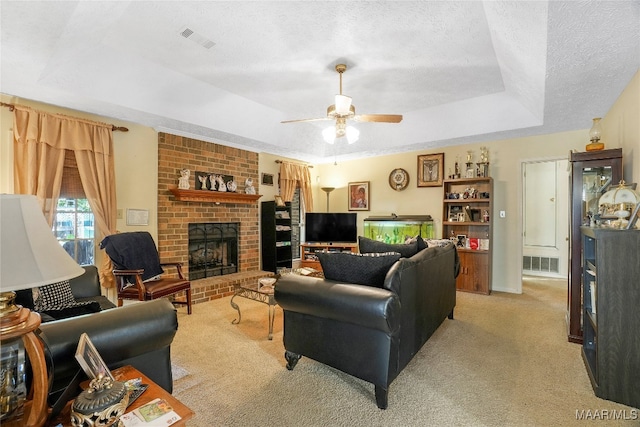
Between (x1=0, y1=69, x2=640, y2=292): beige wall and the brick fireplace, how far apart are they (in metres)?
0.15

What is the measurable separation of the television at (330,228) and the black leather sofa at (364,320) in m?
3.13

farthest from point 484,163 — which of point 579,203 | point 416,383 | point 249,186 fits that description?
point 249,186

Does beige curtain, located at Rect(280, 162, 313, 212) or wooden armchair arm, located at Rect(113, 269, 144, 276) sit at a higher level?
beige curtain, located at Rect(280, 162, 313, 212)

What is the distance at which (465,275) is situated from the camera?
4.61 meters

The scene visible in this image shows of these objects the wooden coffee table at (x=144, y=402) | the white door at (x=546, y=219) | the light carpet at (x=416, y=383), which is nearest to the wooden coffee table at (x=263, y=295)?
the light carpet at (x=416, y=383)

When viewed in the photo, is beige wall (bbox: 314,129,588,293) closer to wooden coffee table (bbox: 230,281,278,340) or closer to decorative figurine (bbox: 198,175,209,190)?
decorative figurine (bbox: 198,175,209,190)

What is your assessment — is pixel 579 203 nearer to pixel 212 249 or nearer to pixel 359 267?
pixel 359 267

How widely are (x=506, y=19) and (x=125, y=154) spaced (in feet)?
13.5

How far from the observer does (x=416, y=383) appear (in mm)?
2150

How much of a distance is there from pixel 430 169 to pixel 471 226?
116 centimetres

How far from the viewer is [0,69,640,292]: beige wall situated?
293cm

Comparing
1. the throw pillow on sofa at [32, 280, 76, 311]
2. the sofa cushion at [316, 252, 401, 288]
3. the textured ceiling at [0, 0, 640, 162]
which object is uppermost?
the textured ceiling at [0, 0, 640, 162]

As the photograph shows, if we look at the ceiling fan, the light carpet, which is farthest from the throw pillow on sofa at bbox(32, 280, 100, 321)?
the ceiling fan

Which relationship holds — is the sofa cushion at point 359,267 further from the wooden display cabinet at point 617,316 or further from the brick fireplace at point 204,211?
the brick fireplace at point 204,211
